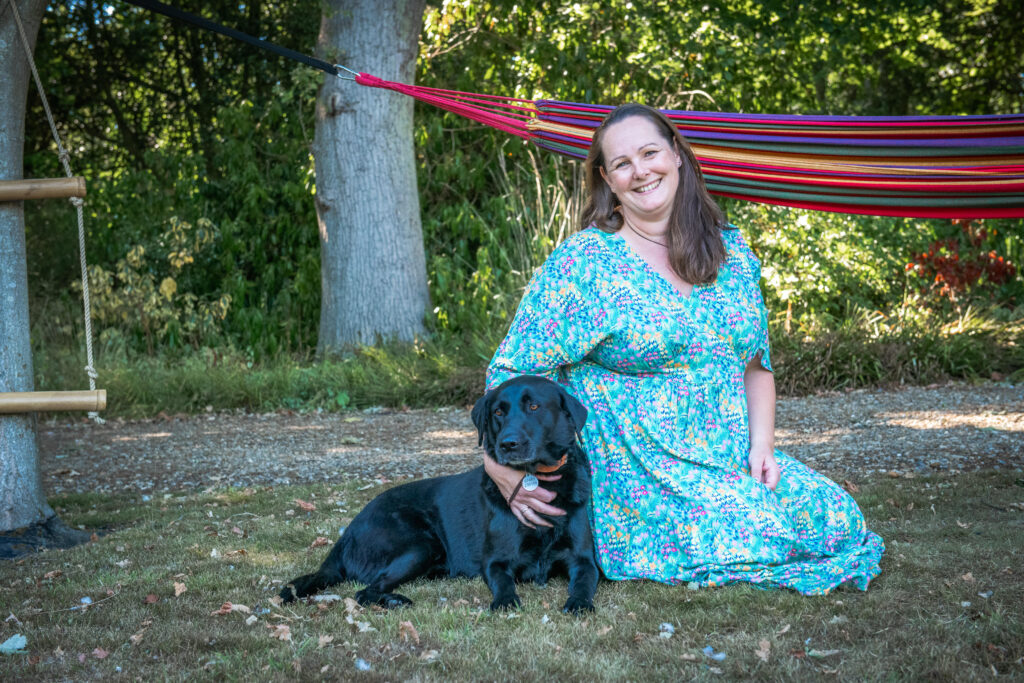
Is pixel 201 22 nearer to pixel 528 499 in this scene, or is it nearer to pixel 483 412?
pixel 483 412

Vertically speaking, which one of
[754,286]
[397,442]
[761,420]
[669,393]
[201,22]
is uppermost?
[201,22]

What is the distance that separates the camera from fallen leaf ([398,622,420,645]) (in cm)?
216

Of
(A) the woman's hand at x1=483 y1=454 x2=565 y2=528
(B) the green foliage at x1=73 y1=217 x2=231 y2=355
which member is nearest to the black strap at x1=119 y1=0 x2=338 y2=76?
(A) the woman's hand at x1=483 y1=454 x2=565 y2=528

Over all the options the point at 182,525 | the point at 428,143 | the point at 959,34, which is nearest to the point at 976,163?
the point at 182,525

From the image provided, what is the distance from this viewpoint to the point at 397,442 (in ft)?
17.0

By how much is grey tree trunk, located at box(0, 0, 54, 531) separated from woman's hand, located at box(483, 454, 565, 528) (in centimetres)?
188

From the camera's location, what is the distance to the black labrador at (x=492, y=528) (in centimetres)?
241

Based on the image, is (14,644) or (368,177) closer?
(14,644)

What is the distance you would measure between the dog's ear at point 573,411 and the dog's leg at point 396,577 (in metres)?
0.60

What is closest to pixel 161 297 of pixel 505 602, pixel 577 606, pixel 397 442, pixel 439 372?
pixel 439 372

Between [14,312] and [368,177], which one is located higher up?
[368,177]

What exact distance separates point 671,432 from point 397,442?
114 inches

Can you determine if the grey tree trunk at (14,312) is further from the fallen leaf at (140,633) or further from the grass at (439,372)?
the grass at (439,372)

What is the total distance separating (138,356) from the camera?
7.80 meters
